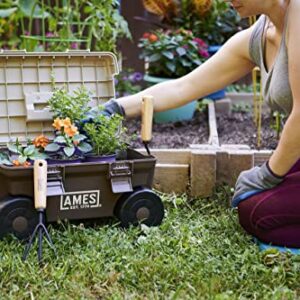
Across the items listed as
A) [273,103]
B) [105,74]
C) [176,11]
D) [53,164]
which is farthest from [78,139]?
[176,11]

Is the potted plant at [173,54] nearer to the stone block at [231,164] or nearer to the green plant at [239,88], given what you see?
the green plant at [239,88]

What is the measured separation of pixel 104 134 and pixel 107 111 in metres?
0.16

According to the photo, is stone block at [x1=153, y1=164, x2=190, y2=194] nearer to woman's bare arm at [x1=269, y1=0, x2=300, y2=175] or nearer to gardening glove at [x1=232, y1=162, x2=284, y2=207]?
gardening glove at [x1=232, y1=162, x2=284, y2=207]

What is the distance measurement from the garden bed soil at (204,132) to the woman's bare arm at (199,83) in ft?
2.16

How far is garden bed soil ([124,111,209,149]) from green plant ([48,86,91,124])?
819mm

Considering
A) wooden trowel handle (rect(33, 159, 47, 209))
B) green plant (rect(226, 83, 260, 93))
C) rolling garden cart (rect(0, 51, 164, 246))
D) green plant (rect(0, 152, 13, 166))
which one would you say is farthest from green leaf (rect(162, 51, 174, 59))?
wooden trowel handle (rect(33, 159, 47, 209))

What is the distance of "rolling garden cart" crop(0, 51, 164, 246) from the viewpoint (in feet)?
6.21

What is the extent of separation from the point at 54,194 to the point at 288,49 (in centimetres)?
85

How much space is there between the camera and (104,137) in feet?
6.66

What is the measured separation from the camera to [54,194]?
1878 millimetres

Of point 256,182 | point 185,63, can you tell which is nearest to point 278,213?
point 256,182

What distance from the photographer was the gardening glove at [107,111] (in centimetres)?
208

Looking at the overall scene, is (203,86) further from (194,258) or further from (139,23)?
(139,23)

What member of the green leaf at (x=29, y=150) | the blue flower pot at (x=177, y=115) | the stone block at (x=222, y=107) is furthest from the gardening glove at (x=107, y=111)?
the stone block at (x=222, y=107)
